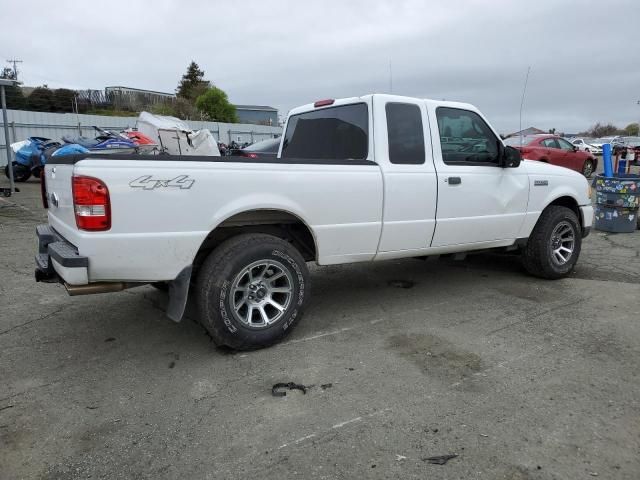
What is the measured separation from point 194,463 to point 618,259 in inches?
256

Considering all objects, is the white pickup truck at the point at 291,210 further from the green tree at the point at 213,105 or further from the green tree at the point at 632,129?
the green tree at the point at 632,129

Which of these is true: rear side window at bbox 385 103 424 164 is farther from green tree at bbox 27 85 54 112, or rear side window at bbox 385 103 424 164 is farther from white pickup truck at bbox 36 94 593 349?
green tree at bbox 27 85 54 112

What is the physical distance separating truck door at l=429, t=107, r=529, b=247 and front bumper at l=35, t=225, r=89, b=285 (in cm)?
298

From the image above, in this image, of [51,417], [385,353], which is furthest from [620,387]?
[51,417]

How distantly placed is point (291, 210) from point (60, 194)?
5.37ft

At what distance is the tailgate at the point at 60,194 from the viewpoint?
3.31 m

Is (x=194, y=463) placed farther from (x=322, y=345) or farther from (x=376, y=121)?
(x=376, y=121)

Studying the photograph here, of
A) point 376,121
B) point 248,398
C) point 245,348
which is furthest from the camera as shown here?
point 376,121

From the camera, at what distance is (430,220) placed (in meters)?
4.57

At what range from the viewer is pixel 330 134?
486 centimetres

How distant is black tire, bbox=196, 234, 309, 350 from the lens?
3.56 m

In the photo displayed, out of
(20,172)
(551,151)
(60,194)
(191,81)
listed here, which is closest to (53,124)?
(20,172)

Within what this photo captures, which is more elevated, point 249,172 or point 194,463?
point 249,172

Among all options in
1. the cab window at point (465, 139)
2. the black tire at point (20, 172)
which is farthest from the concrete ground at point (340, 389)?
the black tire at point (20, 172)
